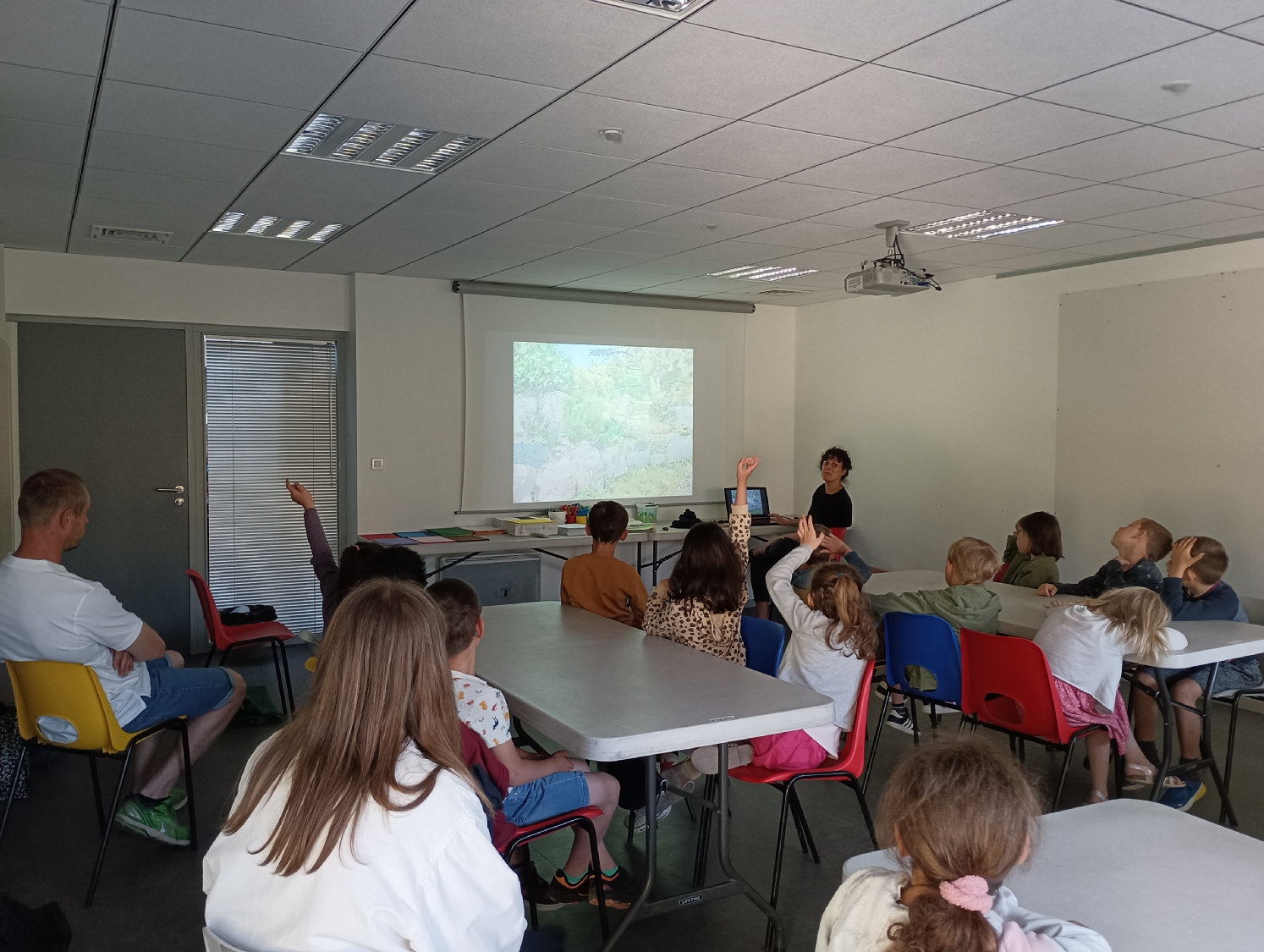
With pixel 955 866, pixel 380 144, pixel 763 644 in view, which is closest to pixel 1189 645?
pixel 763 644

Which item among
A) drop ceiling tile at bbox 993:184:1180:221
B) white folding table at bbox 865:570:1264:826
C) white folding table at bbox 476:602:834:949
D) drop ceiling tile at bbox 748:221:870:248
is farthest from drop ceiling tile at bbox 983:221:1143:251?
white folding table at bbox 476:602:834:949

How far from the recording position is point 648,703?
8.12 feet

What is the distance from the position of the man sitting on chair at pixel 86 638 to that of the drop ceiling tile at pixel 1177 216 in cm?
449

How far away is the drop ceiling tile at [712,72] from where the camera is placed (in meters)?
2.61

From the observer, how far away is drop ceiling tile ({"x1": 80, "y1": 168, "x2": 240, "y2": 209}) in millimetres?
4020

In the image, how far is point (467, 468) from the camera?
698 centimetres

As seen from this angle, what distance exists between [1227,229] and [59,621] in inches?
215

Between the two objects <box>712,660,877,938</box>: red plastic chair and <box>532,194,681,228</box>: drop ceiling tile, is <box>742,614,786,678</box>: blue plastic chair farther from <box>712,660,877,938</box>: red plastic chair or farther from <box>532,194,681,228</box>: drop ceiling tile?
<box>532,194,681,228</box>: drop ceiling tile

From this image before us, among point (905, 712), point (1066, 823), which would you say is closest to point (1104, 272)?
point (905, 712)

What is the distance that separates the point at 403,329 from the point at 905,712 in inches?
162

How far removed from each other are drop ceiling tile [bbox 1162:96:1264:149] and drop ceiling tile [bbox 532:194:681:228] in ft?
6.84

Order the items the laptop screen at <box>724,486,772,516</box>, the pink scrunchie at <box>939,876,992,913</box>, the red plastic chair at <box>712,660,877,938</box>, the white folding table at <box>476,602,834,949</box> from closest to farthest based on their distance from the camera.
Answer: the pink scrunchie at <box>939,876,992,913</box> < the white folding table at <box>476,602,834,949</box> < the red plastic chair at <box>712,660,877,938</box> < the laptop screen at <box>724,486,772,516</box>

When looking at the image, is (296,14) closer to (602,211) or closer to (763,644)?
(602,211)

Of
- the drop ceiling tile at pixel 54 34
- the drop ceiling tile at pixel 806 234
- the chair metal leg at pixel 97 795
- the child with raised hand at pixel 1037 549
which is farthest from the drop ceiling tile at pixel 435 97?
the child with raised hand at pixel 1037 549
